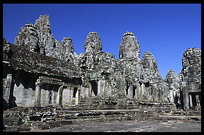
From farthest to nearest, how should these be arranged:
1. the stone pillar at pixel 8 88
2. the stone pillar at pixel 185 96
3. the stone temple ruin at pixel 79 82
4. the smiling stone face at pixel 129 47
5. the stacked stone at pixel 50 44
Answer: the stacked stone at pixel 50 44 → the smiling stone face at pixel 129 47 → the stone pillar at pixel 185 96 → the stone temple ruin at pixel 79 82 → the stone pillar at pixel 8 88

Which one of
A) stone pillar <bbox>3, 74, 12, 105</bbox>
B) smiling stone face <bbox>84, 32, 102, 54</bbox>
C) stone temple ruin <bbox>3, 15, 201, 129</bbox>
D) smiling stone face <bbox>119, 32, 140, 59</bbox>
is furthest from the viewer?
smiling stone face <bbox>119, 32, 140, 59</bbox>

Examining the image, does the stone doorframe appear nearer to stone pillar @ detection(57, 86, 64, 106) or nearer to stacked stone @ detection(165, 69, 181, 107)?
stone pillar @ detection(57, 86, 64, 106)

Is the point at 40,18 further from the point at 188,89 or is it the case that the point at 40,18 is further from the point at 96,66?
the point at 188,89

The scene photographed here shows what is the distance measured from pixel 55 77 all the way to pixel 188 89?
1304 centimetres

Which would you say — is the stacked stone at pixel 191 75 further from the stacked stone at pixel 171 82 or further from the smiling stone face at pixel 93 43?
the stacked stone at pixel 171 82

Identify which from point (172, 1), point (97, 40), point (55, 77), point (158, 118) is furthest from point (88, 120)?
point (97, 40)

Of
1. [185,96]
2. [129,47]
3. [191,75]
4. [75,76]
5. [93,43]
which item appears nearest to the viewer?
[185,96]

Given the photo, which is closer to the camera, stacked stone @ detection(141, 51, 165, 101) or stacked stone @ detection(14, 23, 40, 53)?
stacked stone @ detection(14, 23, 40, 53)

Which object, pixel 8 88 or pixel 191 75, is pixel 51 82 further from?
pixel 191 75

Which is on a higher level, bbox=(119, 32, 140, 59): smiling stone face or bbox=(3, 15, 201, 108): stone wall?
bbox=(119, 32, 140, 59): smiling stone face

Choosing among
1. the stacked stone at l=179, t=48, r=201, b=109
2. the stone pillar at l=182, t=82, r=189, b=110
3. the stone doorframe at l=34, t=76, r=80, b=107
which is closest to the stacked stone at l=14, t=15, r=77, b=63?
the stone doorframe at l=34, t=76, r=80, b=107

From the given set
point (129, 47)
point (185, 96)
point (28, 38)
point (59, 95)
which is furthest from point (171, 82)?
point (28, 38)

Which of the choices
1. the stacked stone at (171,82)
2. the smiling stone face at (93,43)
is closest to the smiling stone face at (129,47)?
the smiling stone face at (93,43)

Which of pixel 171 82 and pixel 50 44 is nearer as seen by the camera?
pixel 50 44
